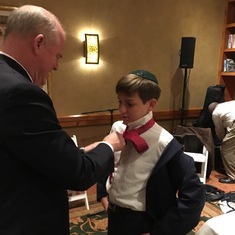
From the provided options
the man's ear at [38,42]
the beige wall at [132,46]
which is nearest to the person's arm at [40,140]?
the man's ear at [38,42]

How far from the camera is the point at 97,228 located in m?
2.36

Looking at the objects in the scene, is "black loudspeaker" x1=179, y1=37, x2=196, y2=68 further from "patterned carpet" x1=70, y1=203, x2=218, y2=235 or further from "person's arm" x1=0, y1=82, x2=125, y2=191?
"person's arm" x1=0, y1=82, x2=125, y2=191

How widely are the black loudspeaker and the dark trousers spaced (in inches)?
115

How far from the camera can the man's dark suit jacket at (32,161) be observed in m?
0.74

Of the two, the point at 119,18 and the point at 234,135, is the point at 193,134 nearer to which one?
the point at 234,135

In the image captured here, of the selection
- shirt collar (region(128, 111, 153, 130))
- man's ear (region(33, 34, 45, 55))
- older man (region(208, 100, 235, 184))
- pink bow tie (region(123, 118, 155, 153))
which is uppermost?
man's ear (region(33, 34, 45, 55))

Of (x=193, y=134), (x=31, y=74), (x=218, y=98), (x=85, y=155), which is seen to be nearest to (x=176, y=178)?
(x=85, y=155)

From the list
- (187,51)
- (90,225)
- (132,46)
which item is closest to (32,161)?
(90,225)

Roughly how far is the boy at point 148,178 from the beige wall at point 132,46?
2217 mm

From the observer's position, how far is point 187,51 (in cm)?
365

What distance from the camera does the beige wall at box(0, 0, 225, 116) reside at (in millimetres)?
3205

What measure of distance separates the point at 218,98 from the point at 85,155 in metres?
3.42

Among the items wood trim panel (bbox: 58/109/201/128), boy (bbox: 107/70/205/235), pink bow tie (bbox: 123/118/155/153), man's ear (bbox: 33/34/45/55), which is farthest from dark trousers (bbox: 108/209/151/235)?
wood trim panel (bbox: 58/109/201/128)

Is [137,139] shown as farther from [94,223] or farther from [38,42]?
[94,223]
